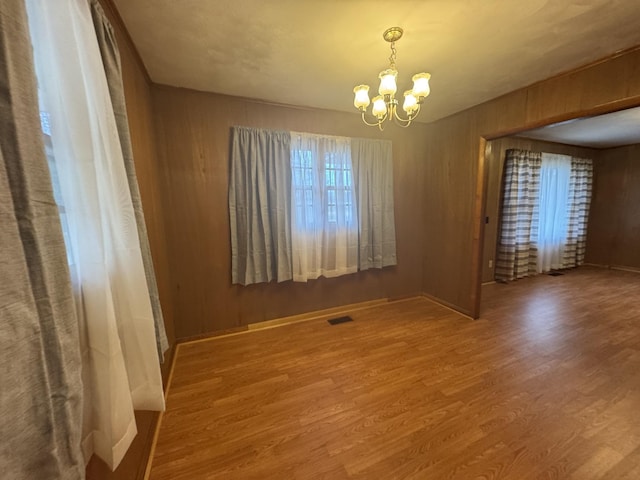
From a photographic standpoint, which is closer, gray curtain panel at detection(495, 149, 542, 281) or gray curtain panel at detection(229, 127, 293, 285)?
gray curtain panel at detection(229, 127, 293, 285)

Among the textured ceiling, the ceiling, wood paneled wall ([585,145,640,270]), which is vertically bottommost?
wood paneled wall ([585,145,640,270])

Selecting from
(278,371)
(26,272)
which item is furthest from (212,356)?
(26,272)

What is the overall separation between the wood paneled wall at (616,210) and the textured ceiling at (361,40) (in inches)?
183

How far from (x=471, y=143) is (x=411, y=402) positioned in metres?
2.63

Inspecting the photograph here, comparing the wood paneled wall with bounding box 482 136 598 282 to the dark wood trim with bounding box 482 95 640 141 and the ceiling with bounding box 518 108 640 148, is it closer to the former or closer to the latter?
the ceiling with bounding box 518 108 640 148

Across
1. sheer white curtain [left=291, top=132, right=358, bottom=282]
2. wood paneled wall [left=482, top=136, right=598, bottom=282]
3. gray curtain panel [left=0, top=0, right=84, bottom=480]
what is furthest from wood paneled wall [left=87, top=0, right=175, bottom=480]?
wood paneled wall [left=482, top=136, right=598, bottom=282]

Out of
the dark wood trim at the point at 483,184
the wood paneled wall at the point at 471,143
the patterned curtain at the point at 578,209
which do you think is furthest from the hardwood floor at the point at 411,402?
the patterned curtain at the point at 578,209

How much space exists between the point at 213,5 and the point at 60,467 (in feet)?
6.21

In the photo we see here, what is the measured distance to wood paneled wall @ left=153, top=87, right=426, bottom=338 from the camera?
2225 mm

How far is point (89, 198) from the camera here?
77cm

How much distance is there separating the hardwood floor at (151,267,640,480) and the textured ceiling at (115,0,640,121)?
2.34 meters

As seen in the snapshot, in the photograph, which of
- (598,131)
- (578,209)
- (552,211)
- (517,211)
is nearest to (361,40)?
(517,211)

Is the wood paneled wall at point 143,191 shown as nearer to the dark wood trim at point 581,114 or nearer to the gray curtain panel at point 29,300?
the gray curtain panel at point 29,300

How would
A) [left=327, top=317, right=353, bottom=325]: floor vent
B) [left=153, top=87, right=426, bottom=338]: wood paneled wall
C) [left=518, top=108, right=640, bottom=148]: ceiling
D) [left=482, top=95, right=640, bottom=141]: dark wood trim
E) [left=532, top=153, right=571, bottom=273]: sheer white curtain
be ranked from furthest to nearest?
[left=532, top=153, right=571, bottom=273]: sheer white curtain < [left=518, top=108, right=640, bottom=148]: ceiling < [left=327, top=317, right=353, bottom=325]: floor vent < [left=153, top=87, right=426, bottom=338]: wood paneled wall < [left=482, top=95, right=640, bottom=141]: dark wood trim
